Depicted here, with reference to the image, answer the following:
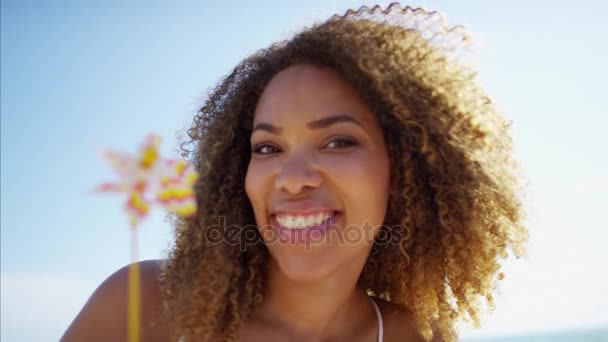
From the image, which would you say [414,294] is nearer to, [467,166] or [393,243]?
[393,243]

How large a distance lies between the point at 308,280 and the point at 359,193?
0.53 m

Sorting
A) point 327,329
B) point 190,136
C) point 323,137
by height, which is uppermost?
point 190,136

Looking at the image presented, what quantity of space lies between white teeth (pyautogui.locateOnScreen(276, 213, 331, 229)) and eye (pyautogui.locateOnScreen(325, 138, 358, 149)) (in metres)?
0.36

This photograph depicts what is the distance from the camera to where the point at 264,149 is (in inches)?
130

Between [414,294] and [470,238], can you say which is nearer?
[470,238]

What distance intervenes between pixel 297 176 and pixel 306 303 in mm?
851

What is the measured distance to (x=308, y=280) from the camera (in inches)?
124

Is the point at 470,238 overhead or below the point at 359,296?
overhead

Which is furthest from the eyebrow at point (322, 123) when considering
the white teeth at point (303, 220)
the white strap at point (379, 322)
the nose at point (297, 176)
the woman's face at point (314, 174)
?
the white strap at point (379, 322)

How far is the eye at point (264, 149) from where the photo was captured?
129 inches

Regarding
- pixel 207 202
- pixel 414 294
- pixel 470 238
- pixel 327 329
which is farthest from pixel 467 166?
pixel 207 202

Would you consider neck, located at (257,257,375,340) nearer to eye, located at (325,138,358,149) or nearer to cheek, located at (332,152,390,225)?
cheek, located at (332,152,390,225)

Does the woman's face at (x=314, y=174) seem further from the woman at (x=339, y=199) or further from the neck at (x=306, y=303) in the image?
the neck at (x=306, y=303)

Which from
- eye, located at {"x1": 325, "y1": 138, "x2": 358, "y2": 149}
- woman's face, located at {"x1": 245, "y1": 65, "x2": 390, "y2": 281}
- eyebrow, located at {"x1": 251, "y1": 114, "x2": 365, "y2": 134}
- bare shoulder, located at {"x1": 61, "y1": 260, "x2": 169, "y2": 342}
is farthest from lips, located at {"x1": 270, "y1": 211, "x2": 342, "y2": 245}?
bare shoulder, located at {"x1": 61, "y1": 260, "x2": 169, "y2": 342}
